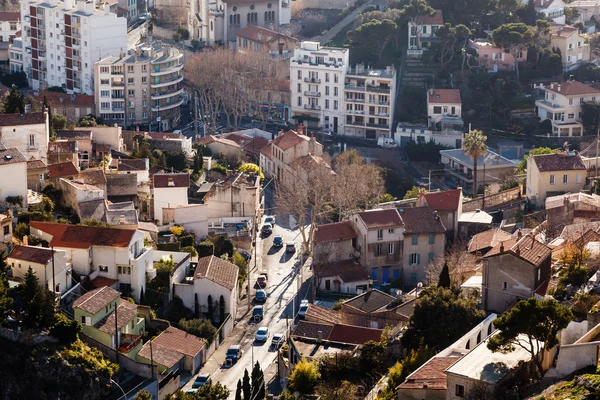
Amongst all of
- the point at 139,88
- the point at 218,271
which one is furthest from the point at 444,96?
the point at 218,271

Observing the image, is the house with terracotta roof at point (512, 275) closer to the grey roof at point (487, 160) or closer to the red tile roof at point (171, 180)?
the red tile roof at point (171, 180)

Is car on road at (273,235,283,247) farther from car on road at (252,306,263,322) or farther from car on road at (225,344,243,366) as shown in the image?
car on road at (225,344,243,366)

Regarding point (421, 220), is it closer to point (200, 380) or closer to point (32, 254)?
point (200, 380)

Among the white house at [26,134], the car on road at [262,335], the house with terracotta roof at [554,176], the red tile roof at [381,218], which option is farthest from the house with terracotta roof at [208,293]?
the house with terracotta roof at [554,176]

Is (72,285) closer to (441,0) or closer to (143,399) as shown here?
(143,399)

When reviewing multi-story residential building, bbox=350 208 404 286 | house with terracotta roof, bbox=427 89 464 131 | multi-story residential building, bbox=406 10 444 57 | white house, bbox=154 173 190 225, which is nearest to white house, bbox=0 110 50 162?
white house, bbox=154 173 190 225

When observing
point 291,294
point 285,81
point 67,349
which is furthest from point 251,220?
point 285,81
